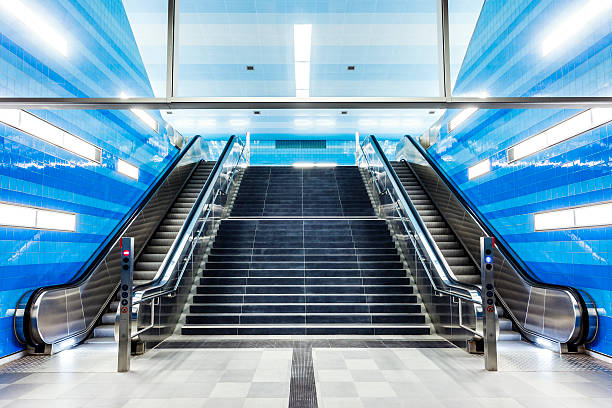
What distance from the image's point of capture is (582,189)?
543 cm

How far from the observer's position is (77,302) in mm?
5945

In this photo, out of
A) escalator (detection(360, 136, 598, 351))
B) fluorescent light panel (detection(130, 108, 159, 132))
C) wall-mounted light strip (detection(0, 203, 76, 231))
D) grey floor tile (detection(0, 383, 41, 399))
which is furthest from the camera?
fluorescent light panel (detection(130, 108, 159, 132))

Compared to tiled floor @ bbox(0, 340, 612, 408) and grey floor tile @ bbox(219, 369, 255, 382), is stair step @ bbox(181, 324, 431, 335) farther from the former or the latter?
grey floor tile @ bbox(219, 369, 255, 382)

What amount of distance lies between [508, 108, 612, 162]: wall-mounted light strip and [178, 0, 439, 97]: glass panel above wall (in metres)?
2.23

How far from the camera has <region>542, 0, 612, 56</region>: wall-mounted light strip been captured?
5117 millimetres

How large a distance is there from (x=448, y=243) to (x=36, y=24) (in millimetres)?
7500

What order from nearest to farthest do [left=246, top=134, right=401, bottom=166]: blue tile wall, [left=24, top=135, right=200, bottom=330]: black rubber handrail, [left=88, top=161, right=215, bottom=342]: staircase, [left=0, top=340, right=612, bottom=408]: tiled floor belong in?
[left=0, top=340, right=612, bottom=408]: tiled floor → [left=24, top=135, right=200, bottom=330]: black rubber handrail → [left=88, top=161, right=215, bottom=342]: staircase → [left=246, top=134, right=401, bottom=166]: blue tile wall

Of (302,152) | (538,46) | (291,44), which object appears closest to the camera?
(538,46)

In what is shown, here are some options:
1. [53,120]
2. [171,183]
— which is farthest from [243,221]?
[53,120]

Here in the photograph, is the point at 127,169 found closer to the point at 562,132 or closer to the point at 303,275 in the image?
the point at 303,275

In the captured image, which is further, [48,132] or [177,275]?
[177,275]

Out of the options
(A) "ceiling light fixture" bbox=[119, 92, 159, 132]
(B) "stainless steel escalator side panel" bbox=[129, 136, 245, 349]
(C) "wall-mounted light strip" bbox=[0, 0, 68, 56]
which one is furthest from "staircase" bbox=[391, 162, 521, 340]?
(C) "wall-mounted light strip" bbox=[0, 0, 68, 56]

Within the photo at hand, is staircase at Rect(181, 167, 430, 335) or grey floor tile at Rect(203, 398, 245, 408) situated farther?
staircase at Rect(181, 167, 430, 335)

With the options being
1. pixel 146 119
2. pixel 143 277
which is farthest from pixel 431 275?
pixel 146 119
